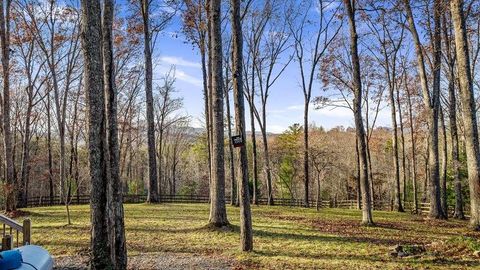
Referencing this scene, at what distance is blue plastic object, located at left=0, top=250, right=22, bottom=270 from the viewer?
375cm

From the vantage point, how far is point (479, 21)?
17.2 m

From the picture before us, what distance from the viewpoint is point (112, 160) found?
5566 millimetres

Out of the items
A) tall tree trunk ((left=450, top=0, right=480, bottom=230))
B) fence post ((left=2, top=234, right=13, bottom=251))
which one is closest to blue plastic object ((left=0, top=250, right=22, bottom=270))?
fence post ((left=2, top=234, right=13, bottom=251))

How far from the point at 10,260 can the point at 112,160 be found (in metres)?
2.04

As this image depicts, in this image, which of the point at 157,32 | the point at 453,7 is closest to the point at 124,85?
the point at 157,32

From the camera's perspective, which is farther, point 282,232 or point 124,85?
point 124,85

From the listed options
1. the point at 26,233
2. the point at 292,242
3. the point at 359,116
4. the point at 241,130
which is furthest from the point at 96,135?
the point at 359,116

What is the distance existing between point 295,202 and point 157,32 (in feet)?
52.4

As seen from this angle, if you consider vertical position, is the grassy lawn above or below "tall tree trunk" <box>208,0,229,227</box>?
below

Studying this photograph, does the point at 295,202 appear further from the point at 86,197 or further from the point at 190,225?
the point at 190,225

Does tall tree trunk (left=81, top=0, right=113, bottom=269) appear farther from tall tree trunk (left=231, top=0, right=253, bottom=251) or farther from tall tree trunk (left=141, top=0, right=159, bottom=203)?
tall tree trunk (left=141, top=0, right=159, bottom=203)

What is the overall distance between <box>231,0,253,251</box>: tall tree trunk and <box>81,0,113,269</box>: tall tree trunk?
273cm

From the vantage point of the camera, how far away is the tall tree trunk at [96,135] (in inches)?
202

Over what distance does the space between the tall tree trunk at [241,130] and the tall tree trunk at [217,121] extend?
1703mm
